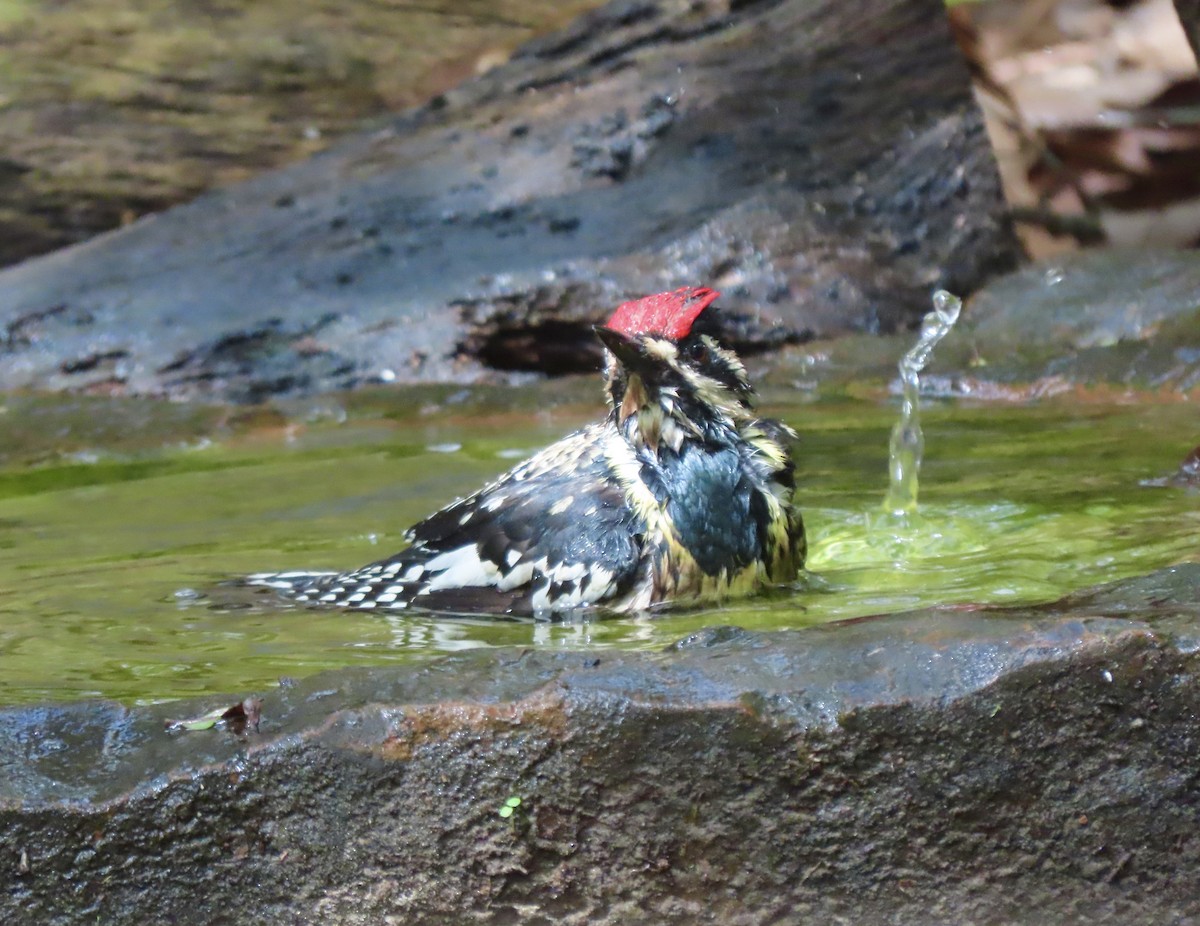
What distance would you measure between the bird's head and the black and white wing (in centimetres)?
15

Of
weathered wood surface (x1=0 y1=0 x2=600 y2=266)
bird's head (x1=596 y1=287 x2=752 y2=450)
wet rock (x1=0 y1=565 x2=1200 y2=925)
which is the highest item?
weathered wood surface (x1=0 y1=0 x2=600 y2=266)

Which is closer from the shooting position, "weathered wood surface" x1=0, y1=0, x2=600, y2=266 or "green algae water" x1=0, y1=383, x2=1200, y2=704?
"green algae water" x1=0, y1=383, x2=1200, y2=704

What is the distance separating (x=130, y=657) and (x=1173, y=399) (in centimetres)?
475

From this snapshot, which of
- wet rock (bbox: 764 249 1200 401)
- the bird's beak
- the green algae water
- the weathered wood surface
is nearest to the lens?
the green algae water

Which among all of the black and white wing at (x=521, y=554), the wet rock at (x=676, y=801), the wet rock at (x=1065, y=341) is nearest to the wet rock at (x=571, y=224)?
the wet rock at (x=1065, y=341)

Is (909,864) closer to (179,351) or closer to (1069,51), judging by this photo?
(179,351)

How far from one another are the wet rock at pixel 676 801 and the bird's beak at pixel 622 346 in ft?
4.73

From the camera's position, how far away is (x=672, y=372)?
389 cm

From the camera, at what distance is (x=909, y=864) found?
2.34 metres

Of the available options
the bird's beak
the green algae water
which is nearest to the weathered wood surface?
the green algae water

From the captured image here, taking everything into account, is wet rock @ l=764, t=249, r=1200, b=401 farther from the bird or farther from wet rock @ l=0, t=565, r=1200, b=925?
wet rock @ l=0, t=565, r=1200, b=925

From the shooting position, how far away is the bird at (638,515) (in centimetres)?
374

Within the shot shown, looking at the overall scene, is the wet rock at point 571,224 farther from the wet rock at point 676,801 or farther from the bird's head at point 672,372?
the wet rock at point 676,801

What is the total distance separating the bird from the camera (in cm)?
374
